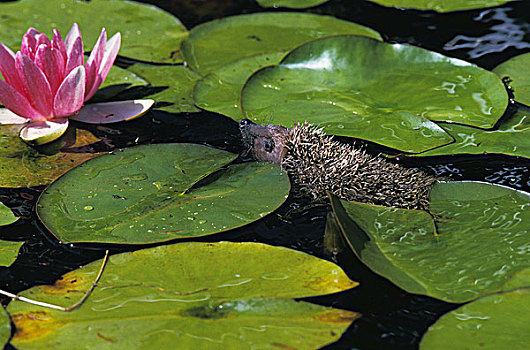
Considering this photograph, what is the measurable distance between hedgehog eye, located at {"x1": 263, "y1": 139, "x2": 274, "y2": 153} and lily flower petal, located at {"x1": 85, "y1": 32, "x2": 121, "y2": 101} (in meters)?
0.86

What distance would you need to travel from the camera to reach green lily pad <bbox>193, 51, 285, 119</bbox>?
261 cm

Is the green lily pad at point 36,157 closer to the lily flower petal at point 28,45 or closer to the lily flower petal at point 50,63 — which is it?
the lily flower petal at point 50,63

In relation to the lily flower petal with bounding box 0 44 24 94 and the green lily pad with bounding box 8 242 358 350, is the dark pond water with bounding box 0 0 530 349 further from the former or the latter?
the lily flower petal with bounding box 0 44 24 94

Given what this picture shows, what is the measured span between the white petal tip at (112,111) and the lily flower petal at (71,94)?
0.08m

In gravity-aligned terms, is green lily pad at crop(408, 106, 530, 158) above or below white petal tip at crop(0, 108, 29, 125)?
above

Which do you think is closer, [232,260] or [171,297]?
[171,297]

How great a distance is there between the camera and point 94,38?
3.18 m

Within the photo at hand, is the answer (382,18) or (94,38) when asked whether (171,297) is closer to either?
(94,38)

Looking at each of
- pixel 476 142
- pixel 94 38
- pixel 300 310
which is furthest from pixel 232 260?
pixel 94 38

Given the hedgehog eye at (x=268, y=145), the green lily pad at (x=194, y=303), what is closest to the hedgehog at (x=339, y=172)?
the hedgehog eye at (x=268, y=145)

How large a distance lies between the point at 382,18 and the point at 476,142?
1433 mm

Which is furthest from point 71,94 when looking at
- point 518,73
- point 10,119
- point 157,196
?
point 518,73

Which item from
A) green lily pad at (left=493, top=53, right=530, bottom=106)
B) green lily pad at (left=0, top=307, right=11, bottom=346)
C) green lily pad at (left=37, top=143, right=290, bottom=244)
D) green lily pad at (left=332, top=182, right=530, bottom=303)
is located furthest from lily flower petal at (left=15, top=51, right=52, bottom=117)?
green lily pad at (left=493, top=53, right=530, bottom=106)

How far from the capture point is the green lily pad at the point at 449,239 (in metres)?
1.61
